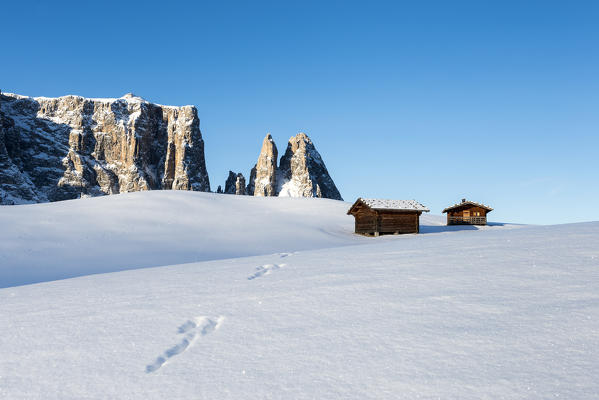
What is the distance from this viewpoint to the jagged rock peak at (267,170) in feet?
539

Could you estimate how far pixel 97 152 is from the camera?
145 m

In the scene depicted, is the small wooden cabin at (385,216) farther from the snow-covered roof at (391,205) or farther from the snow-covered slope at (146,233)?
the snow-covered slope at (146,233)

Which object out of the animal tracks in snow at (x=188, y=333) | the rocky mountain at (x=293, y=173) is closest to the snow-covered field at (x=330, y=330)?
the animal tracks in snow at (x=188, y=333)

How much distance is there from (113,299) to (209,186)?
15751cm

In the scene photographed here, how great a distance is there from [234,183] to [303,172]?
103 ft

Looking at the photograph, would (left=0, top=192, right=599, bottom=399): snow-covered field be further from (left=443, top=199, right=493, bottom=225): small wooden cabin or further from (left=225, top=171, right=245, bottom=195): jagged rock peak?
(left=225, top=171, right=245, bottom=195): jagged rock peak

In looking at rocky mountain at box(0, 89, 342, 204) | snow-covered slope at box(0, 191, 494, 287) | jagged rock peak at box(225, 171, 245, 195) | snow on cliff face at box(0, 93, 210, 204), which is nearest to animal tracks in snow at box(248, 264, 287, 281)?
snow-covered slope at box(0, 191, 494, 287)

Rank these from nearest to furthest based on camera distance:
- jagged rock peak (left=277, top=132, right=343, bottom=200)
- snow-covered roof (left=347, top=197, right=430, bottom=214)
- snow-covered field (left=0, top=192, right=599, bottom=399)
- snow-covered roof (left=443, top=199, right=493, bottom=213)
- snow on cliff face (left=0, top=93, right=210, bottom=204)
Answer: snow-covered field (left=0, top=192, right=599, bottom=399)
snow-covered roof (left=347, top=197, right=430, bottom=214)
snow-covered roof (left=443, top=199, right=493, bottom=213)
snow on cliff face (left=0, top=93, right=210, bottom=204)
jagged rock peak (left=277, top=132, right=343, bottom=200)

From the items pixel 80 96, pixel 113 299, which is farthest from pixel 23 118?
pixel 113 299

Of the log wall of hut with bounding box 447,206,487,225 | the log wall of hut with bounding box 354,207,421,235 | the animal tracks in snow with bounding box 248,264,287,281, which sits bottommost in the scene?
the animal tracks in snow with bounding box 248,264,287,281

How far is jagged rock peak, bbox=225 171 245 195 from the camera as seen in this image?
520 ft

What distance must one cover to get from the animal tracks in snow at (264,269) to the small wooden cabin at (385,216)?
2433 cm

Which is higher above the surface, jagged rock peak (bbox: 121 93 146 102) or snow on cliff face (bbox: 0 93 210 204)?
jagged rock peak (bbox: 121 93 146 102)

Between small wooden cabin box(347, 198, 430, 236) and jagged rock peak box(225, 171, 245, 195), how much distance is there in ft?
410
